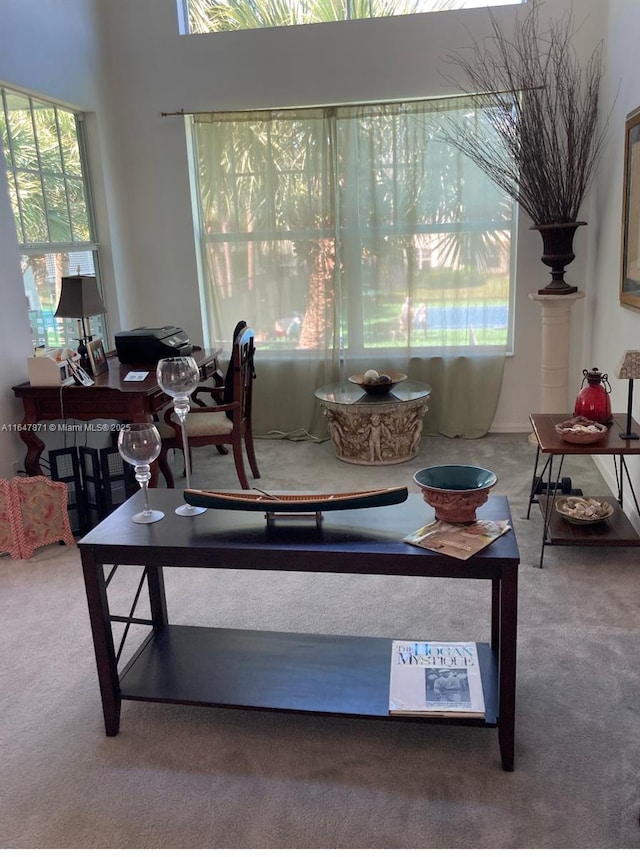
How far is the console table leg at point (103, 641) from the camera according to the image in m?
1.80

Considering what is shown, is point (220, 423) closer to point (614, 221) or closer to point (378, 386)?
point (378, 386)

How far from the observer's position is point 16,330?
331 centimetres

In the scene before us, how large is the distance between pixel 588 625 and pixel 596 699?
0.40 metres

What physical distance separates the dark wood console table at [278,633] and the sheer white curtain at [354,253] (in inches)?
104

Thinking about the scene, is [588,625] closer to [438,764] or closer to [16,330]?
[438,764]

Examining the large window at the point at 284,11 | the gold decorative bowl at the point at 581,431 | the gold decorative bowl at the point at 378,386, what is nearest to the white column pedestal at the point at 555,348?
the gold decorative bowl at the point at 378,386

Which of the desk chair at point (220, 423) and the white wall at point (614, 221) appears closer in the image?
the white wall at point (614, 221)

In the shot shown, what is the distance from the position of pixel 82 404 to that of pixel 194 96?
7.56ft

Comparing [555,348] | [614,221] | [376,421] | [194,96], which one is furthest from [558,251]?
[194,96]

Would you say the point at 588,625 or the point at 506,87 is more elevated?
the point at 506,87

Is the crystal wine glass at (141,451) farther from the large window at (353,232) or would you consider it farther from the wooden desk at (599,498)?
the large window at (353,232)

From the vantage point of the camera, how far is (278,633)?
2.13 metres

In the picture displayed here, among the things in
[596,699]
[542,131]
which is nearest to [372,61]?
[542,131]

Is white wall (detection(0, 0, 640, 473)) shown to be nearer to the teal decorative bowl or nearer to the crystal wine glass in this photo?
the teal decorative bowl
